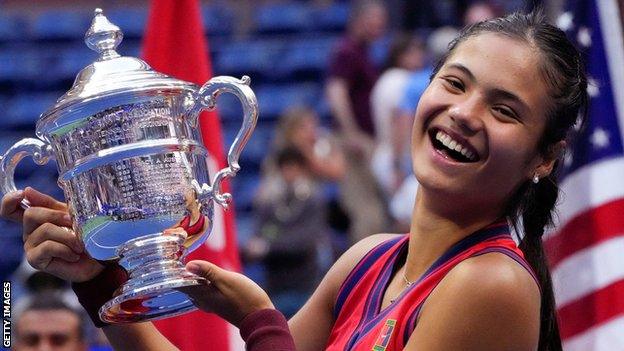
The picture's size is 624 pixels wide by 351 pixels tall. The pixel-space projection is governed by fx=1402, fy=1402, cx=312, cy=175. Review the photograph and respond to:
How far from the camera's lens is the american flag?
3055mm

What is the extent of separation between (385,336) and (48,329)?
4.55 ft

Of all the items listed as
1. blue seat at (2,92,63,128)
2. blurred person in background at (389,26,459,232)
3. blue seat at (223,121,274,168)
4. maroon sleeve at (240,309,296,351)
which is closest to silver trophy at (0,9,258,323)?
maroon sleeve at (240,309,296,351)

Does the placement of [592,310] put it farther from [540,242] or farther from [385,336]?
[385,336]

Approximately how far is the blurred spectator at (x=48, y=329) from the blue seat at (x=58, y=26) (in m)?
5.41

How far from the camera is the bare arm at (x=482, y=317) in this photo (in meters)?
2.00

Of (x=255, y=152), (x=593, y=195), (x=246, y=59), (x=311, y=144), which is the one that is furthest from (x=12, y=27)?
(x=593, y=195)

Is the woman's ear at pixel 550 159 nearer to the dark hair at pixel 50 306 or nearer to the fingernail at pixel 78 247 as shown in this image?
the fingernail at pixel 78 247

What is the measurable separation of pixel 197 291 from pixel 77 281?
0.93 ft

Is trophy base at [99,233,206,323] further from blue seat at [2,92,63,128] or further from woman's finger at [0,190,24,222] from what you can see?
blue seat at [2,92,63,128]

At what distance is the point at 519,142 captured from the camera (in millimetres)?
2074

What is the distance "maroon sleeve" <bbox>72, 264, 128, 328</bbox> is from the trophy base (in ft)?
0.34

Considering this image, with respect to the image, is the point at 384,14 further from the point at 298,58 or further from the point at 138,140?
the point at 138,140

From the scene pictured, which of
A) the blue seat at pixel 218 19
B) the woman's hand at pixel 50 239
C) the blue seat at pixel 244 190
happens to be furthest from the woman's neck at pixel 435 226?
the blue seat at pixel 218 19

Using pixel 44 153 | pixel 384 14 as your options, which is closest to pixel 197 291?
pixel 44 153
